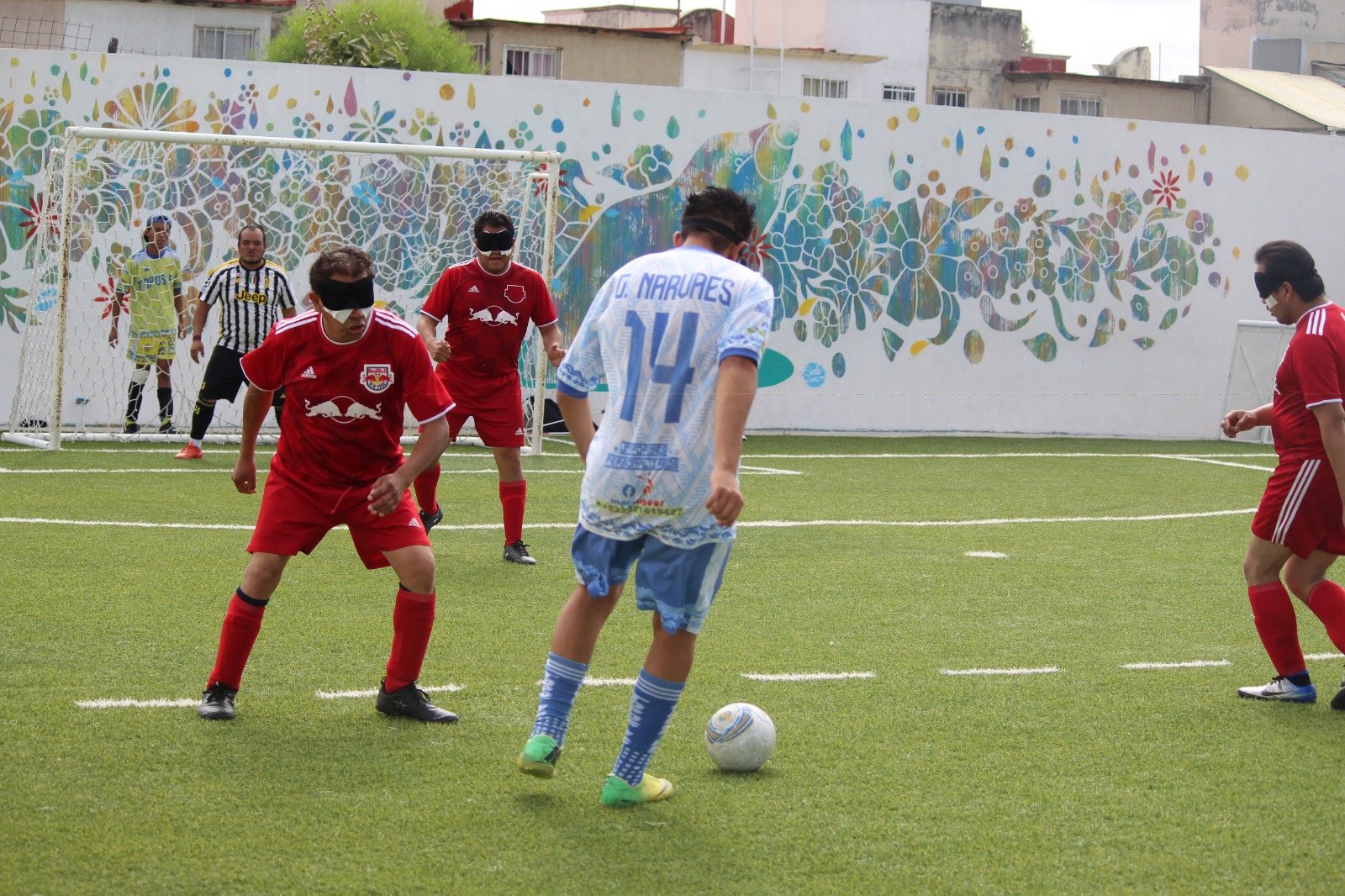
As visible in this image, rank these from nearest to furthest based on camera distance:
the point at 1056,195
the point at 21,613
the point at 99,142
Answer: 1. the point at 21,613
2. the point at 99,142
3. the point at 1056,195

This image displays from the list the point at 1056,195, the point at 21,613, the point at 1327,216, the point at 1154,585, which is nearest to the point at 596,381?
the point at 21,613

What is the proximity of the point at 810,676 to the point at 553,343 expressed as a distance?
3.10 metres

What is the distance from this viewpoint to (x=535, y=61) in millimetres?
36281

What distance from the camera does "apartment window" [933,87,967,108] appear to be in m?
42.5

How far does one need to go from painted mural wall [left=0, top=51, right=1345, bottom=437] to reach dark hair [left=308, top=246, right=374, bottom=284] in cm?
1008

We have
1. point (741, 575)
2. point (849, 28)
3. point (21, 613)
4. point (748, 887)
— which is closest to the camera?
point (748, 887)

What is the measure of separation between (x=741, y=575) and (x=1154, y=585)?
7.83 feet

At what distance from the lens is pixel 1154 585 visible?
8297 millimetres

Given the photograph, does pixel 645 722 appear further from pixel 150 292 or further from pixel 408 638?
pixel 150 292

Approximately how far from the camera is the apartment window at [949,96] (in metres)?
42.5

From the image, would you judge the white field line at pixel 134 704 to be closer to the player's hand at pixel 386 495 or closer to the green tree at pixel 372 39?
the player's hand at pixel 386 495

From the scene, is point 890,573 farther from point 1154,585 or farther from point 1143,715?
point 1143,715

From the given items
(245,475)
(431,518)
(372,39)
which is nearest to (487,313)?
(431,518)

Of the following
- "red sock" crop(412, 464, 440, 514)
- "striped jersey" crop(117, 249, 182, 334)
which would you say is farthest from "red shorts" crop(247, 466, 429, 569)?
"striped jersey" crop(117, 249, 182, 334)
